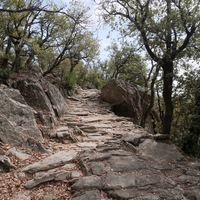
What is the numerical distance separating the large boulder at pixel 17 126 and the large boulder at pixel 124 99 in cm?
912

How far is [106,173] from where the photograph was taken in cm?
431

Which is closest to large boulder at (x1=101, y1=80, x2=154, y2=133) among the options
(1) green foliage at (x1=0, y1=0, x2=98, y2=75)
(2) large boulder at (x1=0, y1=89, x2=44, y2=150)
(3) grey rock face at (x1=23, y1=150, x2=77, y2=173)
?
(1) green foliage at (x1=0, y1=0, x2=98, y2=75)

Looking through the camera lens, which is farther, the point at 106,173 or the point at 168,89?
the point at 168,89

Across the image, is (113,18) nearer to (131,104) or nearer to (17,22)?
(17,22)

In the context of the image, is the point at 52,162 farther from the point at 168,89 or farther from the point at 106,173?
the point at 168,89

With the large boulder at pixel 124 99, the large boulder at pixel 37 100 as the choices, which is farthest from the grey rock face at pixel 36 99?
the large boulder at pixel 124 99

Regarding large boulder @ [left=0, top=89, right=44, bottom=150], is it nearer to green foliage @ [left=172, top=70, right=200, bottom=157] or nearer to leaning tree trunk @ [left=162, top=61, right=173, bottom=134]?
green foliage @ [left=172, top=70, right=200, bottom=157]

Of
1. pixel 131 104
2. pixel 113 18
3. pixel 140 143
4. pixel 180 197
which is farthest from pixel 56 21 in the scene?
pixel 180 197

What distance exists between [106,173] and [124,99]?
10.9 meters

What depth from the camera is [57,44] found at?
14.1m

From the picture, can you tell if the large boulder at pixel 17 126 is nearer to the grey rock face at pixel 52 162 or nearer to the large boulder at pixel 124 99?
the grey rock face at pixel 52 162

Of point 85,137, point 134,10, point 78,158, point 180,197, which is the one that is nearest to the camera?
point 180,197

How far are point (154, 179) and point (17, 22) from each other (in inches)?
392

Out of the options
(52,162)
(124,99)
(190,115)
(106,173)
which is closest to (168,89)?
(190,115)
